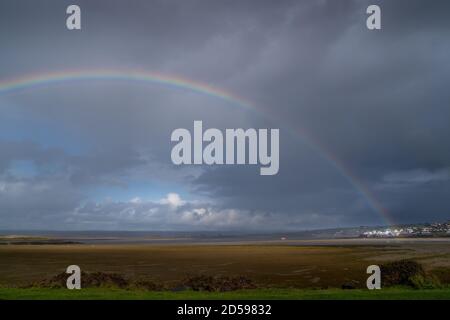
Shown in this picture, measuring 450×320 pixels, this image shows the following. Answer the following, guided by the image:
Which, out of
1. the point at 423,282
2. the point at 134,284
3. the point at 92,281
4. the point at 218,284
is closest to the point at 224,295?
the point at 218,284

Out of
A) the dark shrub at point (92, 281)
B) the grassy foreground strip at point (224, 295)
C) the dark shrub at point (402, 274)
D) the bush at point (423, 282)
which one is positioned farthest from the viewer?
the dark shrub at point (402, 274)

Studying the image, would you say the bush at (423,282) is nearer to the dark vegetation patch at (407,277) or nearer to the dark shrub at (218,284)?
the dark vegetation patch at (407,277)

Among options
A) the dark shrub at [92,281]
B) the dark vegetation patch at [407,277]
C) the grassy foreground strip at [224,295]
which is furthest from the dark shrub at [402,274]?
the dark shrub at [92,281]

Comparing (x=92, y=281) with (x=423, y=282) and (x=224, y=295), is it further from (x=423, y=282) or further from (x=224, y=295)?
(x=423, y=282)

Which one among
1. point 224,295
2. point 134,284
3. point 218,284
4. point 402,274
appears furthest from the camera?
point 134,284

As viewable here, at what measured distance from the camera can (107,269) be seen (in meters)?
39.0

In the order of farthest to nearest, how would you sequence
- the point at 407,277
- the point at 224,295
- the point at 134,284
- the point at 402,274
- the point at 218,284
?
the point at 134,284 < the point at 402,274 < the point at 407,277 < the point at 218,284 < the point at 224,295

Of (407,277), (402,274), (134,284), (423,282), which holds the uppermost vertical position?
(402,274)

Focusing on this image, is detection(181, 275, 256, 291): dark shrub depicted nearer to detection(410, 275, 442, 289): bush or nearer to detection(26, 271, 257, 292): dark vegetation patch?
detection(26, 271, 257, 292): dark vegetation patch
